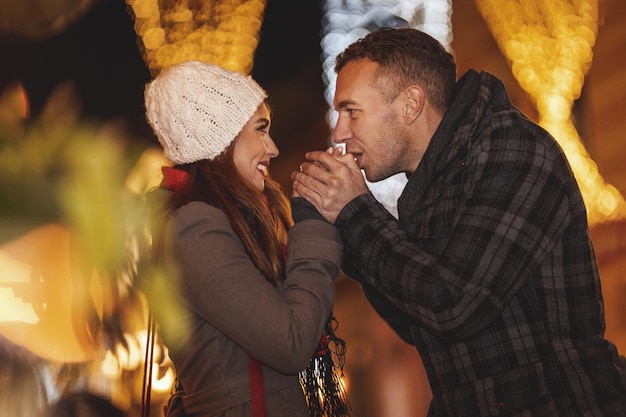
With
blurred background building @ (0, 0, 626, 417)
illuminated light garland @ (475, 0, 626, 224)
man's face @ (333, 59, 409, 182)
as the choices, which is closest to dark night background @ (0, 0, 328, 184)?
blurred background building @ (0, 0, 626, 417)

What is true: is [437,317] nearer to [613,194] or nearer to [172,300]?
[172,300]

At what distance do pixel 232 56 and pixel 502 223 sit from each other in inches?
98.4

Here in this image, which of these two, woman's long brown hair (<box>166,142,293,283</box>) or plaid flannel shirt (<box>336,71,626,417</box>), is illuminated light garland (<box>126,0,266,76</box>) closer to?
woman's long brown hair (<box>166,142,293,283</box>)

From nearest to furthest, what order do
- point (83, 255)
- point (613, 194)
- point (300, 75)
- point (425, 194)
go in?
point (425, 194) < point (83, 255) < point (300, 75) < point (613, 194)

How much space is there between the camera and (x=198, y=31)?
11.3ft

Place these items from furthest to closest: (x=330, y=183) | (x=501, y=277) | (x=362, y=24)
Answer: (x=362, y=24)
(x=330, y=183)
(x=501, y=277)

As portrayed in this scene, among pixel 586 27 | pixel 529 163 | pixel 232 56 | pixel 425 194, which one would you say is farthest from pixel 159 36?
pixel 586 27

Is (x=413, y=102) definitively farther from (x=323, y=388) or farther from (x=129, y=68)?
(x=129, y=68)

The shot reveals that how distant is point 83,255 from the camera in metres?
2.79

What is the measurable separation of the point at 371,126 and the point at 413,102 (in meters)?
0.12

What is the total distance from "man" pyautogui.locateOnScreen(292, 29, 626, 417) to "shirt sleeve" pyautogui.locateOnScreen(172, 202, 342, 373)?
0.11 meters

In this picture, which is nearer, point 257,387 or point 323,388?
point 257,387

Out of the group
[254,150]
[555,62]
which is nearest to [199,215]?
[254,150]

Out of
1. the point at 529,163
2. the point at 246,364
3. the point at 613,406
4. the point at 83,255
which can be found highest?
the point at 529,163
